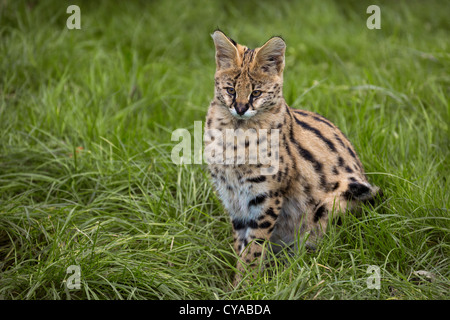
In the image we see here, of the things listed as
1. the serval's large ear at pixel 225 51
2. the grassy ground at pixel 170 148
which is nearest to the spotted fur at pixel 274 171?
the serval's large ear at pixel 225 51

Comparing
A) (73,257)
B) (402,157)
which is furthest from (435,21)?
(73,257)

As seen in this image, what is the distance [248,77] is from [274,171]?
612mm

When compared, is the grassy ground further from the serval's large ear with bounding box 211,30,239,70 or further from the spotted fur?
the serval's large ear with bounding box 211,30,239,70

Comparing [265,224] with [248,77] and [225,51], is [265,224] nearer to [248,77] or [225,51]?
[248,77]

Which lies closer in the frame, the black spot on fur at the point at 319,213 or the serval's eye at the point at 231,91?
the serval's eye at the point at 231,91

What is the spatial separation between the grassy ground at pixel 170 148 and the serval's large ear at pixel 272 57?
1041 millimetres

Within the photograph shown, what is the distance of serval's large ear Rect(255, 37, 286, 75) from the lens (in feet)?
10.4

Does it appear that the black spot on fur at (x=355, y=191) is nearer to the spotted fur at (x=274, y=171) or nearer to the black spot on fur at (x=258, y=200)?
the spotted fur at (x=274, y=171)

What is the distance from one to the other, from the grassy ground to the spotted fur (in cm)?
19

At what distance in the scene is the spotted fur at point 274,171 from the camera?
320cm

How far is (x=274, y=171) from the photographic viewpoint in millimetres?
3250

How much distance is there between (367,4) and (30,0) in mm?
4860

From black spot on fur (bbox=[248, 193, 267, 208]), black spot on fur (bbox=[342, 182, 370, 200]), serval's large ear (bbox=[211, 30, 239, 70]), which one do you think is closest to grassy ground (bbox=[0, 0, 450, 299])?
black spot on fur (bbox=[342, 182, 370, 200])
